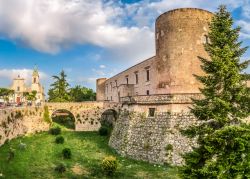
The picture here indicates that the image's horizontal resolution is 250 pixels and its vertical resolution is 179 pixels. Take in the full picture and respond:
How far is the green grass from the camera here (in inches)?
831

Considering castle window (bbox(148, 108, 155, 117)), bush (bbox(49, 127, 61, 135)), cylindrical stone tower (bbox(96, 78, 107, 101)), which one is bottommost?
bush (bbox(49, 127, 61, 135))

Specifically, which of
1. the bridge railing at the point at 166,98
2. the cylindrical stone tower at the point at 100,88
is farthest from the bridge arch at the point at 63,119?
the bridge railing at the point at 166,98

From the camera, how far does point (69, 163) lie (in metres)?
24.5

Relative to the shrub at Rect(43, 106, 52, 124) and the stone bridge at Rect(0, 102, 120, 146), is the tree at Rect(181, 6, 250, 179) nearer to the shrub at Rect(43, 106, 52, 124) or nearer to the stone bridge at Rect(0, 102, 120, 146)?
the stone bridge at Rect(0, 102, 120, 146)

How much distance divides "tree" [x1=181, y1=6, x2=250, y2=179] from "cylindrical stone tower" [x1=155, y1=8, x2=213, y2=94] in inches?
504

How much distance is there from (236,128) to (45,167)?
618 inches

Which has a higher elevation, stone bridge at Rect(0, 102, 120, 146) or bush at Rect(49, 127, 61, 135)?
stone bridge at Rect(0, 102, 120, 146)

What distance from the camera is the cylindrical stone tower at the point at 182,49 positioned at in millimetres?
27562

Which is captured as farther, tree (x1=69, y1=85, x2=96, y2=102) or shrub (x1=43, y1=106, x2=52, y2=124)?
tree (x1=69, y1=85, x2=96, y2=102)

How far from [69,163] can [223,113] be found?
15150 mm

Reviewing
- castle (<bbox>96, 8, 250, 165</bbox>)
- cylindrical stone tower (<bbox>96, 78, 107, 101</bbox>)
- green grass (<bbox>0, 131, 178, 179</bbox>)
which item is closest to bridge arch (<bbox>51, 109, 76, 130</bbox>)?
green grass (<bbox>0, 131, 178, 179</bbox>)

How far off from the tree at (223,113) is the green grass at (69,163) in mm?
7605

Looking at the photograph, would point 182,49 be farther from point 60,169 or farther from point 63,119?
point 63,119

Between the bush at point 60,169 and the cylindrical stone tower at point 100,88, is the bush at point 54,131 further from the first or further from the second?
the cylindrical stone tower at point 100,88
